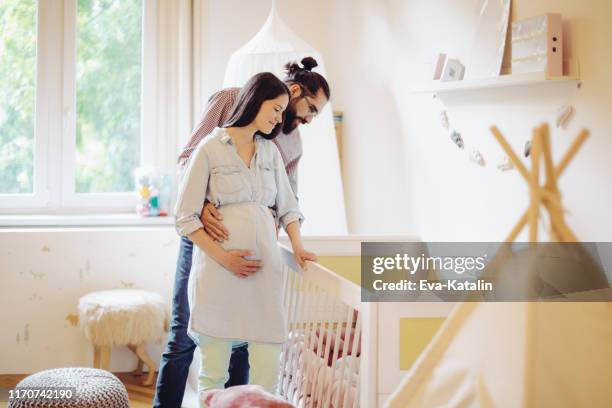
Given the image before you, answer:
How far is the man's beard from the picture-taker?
2062 mm

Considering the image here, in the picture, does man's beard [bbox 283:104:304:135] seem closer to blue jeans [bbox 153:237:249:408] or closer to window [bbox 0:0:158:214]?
blue jeans [bbox 153:237:249:408]

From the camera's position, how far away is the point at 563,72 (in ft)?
5.94

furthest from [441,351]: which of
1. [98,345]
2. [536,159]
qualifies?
[98,345]

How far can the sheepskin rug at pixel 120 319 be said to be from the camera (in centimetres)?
298

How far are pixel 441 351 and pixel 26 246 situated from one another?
92.3 inches

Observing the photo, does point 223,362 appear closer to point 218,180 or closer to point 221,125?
point 218,180

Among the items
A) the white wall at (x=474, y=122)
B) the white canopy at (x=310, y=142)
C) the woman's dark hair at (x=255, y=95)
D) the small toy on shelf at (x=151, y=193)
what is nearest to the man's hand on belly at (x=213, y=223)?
the woman's dark hair at (x=255, y=95)

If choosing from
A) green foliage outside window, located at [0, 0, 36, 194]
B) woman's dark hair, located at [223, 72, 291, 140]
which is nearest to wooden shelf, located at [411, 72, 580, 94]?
woman's dark hair, located at [223, 72, 291, 140]

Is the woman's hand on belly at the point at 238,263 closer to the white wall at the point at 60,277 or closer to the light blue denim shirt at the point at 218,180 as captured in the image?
the light blue denim shirt at the point at 218,180

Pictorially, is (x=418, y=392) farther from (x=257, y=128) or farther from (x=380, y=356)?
(x=257, y=128)

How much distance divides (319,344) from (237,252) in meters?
0.31

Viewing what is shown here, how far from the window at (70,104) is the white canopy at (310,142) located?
71 cm

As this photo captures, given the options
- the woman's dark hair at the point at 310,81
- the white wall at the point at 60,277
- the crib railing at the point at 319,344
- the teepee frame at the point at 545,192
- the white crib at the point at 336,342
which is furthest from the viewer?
the white wall at the point at 60,277

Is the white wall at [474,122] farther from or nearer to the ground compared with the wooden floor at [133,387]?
farther from the ground
